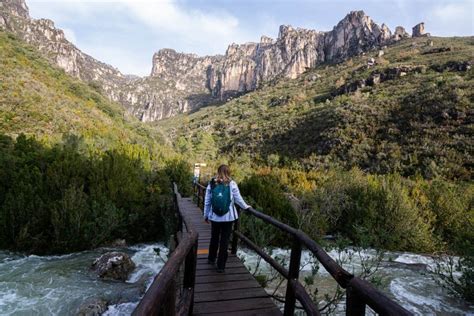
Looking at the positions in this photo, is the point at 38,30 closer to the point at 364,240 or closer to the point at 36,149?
the point at 36,149

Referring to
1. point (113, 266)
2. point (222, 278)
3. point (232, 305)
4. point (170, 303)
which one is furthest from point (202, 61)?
point (170, 303)

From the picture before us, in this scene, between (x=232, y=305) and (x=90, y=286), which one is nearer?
(x=232, y=305)

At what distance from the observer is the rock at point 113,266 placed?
23.4 ft

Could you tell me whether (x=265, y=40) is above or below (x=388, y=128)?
above

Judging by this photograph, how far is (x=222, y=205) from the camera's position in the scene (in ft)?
13.1

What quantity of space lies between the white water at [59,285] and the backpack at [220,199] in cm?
317

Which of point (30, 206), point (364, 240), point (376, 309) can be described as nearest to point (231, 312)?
point (376, 309)

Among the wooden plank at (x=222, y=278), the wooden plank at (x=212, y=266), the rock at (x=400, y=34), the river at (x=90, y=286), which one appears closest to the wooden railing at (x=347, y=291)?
the wooden plank at (x=222, y=278)

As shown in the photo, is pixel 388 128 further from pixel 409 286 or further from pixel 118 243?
pixel 118 243

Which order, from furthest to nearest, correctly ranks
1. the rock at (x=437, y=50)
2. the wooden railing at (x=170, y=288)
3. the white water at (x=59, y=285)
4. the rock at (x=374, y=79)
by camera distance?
the rock at (x=437, y=50)
the rock at (x=374, y=79)
the white water at (x=59, y=285)
the wooden railing at (x=170, y=288)

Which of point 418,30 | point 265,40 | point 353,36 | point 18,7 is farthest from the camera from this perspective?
point 265,40

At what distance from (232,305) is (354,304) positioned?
196 centimetres

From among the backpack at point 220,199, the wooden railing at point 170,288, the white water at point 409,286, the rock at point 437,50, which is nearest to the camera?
the wooden railing at point 170,288

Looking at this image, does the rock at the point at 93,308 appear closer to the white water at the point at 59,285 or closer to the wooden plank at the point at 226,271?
the white water at the point at 59,285
